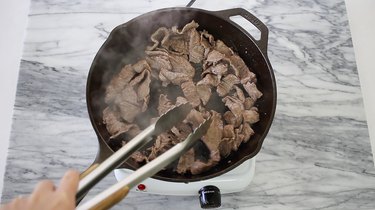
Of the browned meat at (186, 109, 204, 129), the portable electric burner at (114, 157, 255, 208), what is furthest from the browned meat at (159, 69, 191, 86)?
the portable electric burner at (114, 157, 255, 208)

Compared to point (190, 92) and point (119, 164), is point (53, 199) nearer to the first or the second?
point (119, 164)

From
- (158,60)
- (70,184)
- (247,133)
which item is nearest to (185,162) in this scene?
(247,133)

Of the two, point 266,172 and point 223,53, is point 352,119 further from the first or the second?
point 223,53

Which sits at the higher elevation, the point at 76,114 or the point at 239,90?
the point at 239,90

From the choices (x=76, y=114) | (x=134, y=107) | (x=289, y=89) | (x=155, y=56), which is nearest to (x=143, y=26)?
(x=155, y=56)

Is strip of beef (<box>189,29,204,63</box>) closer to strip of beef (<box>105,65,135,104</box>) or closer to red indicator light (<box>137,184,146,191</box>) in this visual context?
strip of beef (<box>105,65,135,104</box>)

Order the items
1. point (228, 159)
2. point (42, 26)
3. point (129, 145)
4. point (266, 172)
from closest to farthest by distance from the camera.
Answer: point (129, 145) → point (228, 159) → point (266, 172) → point (42, 26)

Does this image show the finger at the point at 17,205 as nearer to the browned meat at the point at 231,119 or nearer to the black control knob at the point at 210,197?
the black control knob at the point at 210,197
